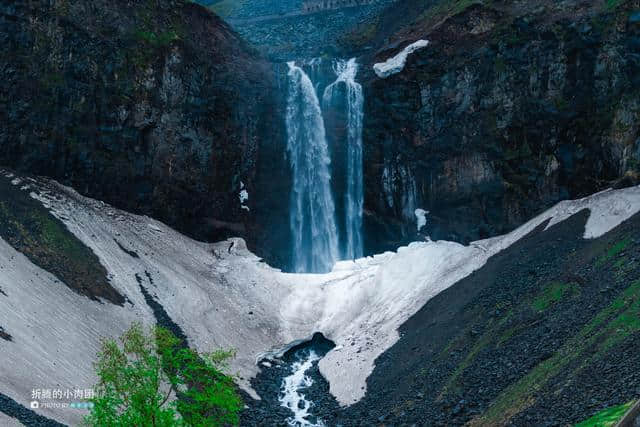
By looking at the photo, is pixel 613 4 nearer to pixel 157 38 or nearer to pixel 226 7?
pixel 157 38

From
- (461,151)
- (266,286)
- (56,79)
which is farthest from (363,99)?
(56,79)

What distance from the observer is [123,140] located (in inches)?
1996

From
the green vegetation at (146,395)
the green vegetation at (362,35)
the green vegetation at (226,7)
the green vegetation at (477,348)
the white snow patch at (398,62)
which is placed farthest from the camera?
the green vegetation at (226,7)

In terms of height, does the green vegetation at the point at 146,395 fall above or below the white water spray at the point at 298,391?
above

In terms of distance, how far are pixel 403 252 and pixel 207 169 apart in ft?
53.6

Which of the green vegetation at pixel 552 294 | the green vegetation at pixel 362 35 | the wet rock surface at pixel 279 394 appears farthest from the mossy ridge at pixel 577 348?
the green vegetation at pixel 362 35

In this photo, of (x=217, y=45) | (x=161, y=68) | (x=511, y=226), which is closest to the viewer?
(x=511, y=226)

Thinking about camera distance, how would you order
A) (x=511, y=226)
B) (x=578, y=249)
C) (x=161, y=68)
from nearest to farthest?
(x=578, y=249)
(x=511, y=226)
(x=161, y=68)

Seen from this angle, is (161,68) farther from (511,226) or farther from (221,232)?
(511,226)

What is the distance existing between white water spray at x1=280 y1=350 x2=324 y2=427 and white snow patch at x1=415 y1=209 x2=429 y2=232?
13506 mm

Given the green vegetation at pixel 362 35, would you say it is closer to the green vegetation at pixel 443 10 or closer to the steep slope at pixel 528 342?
the green vegetation at pixel 443 10

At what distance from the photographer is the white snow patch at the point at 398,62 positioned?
53.2m

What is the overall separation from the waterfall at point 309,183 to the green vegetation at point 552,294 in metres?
22.0

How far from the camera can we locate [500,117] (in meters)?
49.2
